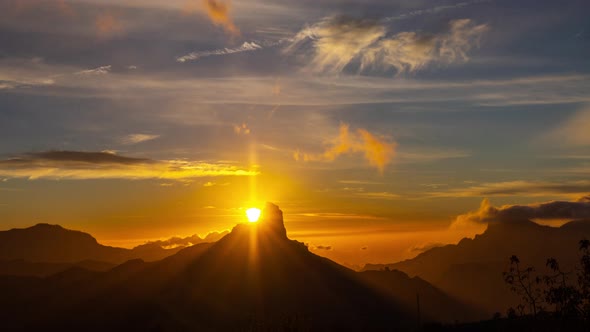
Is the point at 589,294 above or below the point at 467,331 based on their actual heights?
above

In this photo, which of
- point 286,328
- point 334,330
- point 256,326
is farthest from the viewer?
point 334,330

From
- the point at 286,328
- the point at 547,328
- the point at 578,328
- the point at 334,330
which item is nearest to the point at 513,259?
the point at 547,328

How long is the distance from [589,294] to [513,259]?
5.03 m

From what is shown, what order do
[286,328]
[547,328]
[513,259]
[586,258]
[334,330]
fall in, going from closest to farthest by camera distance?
[586,258] → [513,259] → [547,328] → [286,328] → [334,330]

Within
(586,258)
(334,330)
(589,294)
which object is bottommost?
(334,330)

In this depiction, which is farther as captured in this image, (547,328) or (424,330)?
(424,330)

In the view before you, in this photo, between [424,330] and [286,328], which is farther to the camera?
[424,330]

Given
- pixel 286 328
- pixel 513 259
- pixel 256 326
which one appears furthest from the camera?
pixel 256 326

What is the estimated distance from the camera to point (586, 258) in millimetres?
36344

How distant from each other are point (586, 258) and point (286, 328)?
143 feet

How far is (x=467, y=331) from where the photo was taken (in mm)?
86625

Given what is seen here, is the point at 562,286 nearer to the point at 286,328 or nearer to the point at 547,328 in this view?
the point at 547,328

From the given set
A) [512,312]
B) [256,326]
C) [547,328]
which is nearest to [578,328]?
[547,328]

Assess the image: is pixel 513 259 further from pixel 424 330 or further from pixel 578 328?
pixel 424 330
